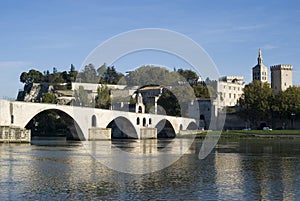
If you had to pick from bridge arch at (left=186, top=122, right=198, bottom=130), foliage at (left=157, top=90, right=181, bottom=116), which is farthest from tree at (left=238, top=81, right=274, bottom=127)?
foliage at (left=157, top=90, right=181, bottom=116)

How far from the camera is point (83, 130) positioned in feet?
197

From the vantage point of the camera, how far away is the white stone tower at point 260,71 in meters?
124

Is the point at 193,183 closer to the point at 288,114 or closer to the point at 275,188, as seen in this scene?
the point at 275,188

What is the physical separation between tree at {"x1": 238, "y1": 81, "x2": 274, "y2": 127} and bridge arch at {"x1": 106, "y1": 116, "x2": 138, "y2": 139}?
21822 millimetres

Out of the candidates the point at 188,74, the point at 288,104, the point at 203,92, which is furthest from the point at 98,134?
the point at 188,74

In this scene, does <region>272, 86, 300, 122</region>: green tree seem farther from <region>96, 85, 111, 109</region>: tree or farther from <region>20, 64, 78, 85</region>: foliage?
<region>20, 64, 78, 85</region>: foliage

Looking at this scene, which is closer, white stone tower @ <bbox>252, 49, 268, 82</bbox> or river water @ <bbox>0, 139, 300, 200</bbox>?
river water @ <bbox>0, 139, 300, 200</bbox>

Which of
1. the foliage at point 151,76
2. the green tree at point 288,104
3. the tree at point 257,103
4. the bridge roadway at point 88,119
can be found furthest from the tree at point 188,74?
the green tree at point 288,104

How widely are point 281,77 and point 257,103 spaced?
1227 inches

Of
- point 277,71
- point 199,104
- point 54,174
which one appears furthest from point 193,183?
point 277,71

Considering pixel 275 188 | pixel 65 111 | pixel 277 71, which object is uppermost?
pixel 277 71

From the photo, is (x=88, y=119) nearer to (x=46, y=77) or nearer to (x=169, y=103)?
(x=169, y=103)

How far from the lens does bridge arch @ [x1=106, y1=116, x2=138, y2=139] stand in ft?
234

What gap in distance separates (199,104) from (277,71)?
95.7ft
